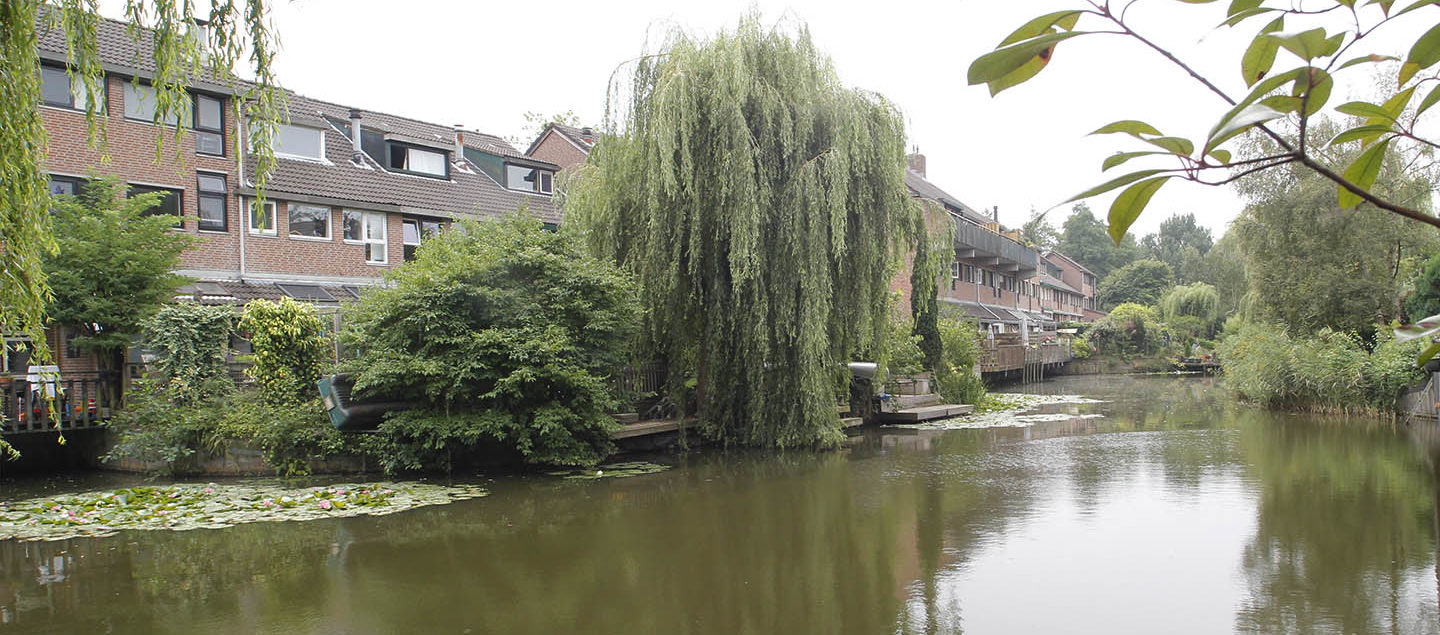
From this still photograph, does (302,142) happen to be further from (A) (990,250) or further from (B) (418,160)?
(A) (990,250)

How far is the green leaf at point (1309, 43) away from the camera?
0.97 m

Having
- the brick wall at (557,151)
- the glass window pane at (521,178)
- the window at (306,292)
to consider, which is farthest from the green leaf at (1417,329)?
the brick wall at (557,151)

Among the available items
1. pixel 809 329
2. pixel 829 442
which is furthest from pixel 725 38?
pixel 829 442

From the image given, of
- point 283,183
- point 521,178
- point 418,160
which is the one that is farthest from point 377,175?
point 521,178

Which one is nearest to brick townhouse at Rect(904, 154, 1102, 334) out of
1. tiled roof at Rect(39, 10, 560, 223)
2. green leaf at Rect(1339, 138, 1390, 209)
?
tiled roof at Rect(39, 10, 560, 223)

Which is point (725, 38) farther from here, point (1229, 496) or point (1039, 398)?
point (1039, 398)

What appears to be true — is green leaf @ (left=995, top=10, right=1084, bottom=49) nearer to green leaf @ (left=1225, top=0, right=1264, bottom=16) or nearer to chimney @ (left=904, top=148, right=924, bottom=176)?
green leaf @ (left=1225, top=0, right=1264, bottom=16)

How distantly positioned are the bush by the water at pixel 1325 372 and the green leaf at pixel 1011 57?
2165 cm

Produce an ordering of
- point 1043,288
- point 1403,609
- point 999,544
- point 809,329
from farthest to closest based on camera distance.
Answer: point 1043,288 → point 809,329 → point 999,544 → point 1403,609

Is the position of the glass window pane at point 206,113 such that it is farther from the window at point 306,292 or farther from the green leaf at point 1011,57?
the green leaf at point 1011,57

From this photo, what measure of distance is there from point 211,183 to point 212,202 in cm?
43

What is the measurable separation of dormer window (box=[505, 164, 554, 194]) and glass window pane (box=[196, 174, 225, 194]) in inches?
390

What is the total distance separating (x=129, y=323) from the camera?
49.2 ft

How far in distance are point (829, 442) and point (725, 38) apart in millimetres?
6697
